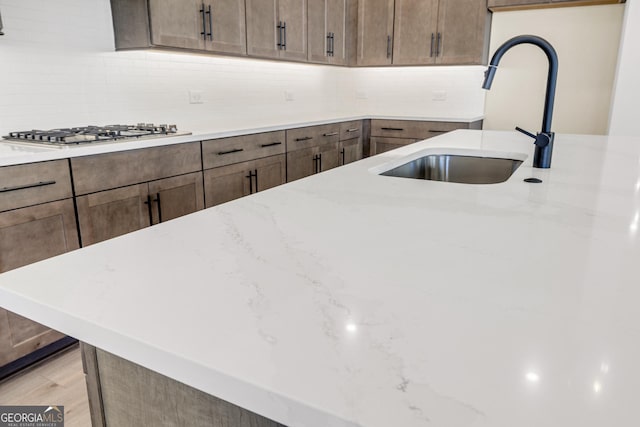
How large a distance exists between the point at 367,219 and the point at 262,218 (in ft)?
0.70

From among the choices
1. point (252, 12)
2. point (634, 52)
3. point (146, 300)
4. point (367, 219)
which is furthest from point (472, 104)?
point (146, 300)

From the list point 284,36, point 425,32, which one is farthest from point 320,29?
point 425,32

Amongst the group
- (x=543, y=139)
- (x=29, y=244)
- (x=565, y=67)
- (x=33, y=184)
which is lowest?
(x=29, y=244)

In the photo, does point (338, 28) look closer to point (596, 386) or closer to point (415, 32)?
point (415, 32)

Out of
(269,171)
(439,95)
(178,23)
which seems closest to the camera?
(178,23)

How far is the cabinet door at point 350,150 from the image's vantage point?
424 centimetres

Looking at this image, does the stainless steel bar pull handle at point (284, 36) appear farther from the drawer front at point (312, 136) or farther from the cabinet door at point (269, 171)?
the cabinet door at point (269, 171)

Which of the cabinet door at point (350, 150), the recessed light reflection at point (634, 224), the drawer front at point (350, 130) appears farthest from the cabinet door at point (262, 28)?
the recessed light reflection at point (634, 224)

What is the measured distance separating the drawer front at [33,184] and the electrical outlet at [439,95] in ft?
12.0

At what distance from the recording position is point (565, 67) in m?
4.14

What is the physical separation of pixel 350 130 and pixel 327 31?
90 cm

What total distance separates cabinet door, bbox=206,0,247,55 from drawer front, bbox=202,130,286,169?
61 cm

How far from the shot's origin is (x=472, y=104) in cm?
457

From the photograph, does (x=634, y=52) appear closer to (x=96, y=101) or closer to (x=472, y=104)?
(x=472, y=104)
